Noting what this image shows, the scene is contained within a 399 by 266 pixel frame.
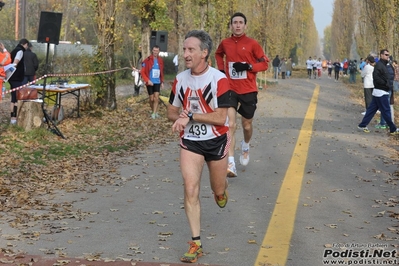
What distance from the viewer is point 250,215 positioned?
8336mm

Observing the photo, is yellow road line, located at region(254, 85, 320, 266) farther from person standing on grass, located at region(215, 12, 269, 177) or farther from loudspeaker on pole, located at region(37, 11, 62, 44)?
loudspeaker on pole, located at region(37, 11, 62, 44)

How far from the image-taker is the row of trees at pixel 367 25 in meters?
36.1

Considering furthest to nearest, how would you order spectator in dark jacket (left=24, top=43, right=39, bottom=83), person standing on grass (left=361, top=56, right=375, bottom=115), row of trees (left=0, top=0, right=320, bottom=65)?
row of trees (left=0, top=0, right=320, bottom=65) → person standing on grass (left=361, top=56, right=375, bottom=115) → spectator in dark jacket (left=24, top=43, right=39, bottom=83)

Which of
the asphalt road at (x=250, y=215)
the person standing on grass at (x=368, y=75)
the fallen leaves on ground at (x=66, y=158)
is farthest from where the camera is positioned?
the person standing on grass at (x=368, y=75)

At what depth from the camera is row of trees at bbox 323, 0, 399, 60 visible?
36125 millimetres

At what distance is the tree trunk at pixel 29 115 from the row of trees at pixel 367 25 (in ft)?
49.3

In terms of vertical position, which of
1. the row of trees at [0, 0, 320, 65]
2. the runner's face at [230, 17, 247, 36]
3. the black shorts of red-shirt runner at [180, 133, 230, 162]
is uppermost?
the row of trees at [0, 0, 320, 65]

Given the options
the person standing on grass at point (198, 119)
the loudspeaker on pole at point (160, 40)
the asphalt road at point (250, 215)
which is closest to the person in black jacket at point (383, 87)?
the asphalt road at point (250, 215)

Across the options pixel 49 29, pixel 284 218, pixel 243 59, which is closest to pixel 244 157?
pixel 243 59

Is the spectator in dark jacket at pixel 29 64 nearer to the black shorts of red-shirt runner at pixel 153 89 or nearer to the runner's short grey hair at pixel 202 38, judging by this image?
the black shorts of red-shirt runner at pixel 153 89

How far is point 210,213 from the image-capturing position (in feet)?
27.7

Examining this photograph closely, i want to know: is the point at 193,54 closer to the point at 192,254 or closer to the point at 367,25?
the point at 192,254

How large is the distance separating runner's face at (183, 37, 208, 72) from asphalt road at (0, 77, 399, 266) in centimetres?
168

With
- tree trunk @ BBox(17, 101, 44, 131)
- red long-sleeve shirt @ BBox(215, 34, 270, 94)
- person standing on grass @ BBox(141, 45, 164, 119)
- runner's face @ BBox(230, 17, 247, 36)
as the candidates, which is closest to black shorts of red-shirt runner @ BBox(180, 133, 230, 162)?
red long-sleeve shirt @ BBox(215, 34, 270, 94)
